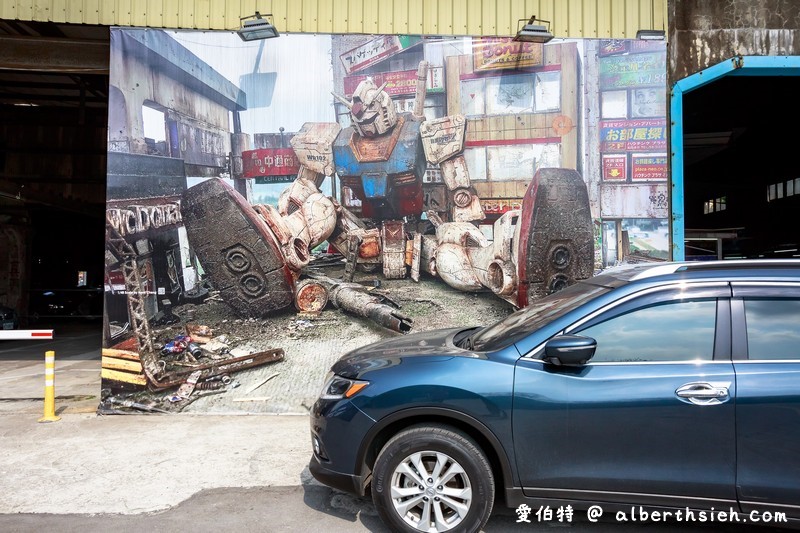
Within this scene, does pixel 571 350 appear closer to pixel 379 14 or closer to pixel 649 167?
pixel 649 167

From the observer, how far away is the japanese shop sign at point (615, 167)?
685 cm

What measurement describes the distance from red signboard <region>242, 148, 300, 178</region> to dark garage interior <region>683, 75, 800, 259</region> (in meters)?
5.94

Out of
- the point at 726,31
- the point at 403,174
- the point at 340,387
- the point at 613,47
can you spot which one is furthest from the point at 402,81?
the point at 340,387

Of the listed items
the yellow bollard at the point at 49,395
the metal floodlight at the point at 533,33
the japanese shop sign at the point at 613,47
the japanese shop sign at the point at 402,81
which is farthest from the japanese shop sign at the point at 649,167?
the yellow bollard at the point at 49,395

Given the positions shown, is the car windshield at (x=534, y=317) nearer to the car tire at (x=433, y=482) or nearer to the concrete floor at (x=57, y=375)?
the car tire at (x=433, y=482)

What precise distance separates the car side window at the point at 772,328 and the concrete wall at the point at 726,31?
4796 millimetres

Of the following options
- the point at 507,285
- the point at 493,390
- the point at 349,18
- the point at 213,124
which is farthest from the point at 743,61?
the point at 213,124

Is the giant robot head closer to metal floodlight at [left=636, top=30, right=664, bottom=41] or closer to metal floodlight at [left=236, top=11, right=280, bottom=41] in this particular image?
metal floodlight at [left=236, top=11, right=280, bottom=41]

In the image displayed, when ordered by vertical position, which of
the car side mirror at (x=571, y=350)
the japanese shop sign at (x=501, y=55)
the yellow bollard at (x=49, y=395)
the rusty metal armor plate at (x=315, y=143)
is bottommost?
the yellow bollard at (x=49, y=395)

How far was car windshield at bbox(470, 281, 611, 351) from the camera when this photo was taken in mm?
3369

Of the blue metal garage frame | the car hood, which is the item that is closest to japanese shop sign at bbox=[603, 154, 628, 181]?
the blue metal garage frame

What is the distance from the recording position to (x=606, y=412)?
2984mm

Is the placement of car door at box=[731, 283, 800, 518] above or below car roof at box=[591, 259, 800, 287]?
below

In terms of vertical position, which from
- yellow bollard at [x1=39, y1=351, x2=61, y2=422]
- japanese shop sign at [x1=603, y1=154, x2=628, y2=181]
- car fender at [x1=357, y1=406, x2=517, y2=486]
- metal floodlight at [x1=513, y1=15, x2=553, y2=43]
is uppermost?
metal floodlight at [x1=513, y1=15, x2=553, y2=43]
